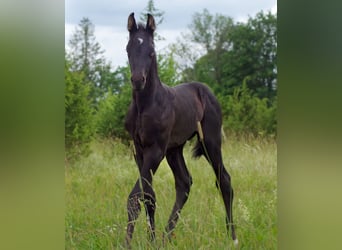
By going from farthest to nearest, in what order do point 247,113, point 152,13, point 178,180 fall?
1. point 178,180
2. point 247,113
3. point 152,13

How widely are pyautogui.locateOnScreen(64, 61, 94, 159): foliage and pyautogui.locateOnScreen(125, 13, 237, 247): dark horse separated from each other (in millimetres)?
177

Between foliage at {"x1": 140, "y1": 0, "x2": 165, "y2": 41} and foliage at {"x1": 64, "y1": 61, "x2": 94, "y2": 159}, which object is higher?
foliage at {"x1": 140, "y1": 0, "x2": 165, "y2": 41}

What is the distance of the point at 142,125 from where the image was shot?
5.91 feet

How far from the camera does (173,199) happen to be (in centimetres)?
174

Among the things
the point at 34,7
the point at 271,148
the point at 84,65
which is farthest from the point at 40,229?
the point at 84,65

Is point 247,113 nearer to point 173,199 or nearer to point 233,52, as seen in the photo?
point 233,52

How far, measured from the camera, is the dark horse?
1682mm

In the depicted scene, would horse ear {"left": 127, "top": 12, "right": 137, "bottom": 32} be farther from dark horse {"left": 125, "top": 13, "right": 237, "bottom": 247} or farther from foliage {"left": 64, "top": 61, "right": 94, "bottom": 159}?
foliage {"left": 64, "top": 61, "right": 94, "bottom": 159}

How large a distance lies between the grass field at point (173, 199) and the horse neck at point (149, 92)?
7.9 inches

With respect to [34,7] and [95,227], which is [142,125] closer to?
[95,227]

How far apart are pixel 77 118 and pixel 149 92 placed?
1.08ft

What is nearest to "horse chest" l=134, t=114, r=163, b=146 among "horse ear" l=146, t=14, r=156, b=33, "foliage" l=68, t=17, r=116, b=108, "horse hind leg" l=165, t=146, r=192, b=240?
"horse hind leg" l=165, t=146, r=192, b=240

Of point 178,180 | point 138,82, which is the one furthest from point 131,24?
point 178,180

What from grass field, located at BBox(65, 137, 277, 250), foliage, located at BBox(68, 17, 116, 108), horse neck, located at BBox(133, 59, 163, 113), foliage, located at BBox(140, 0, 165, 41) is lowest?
grass field, located at BBox(65, 137, 277, 250)
